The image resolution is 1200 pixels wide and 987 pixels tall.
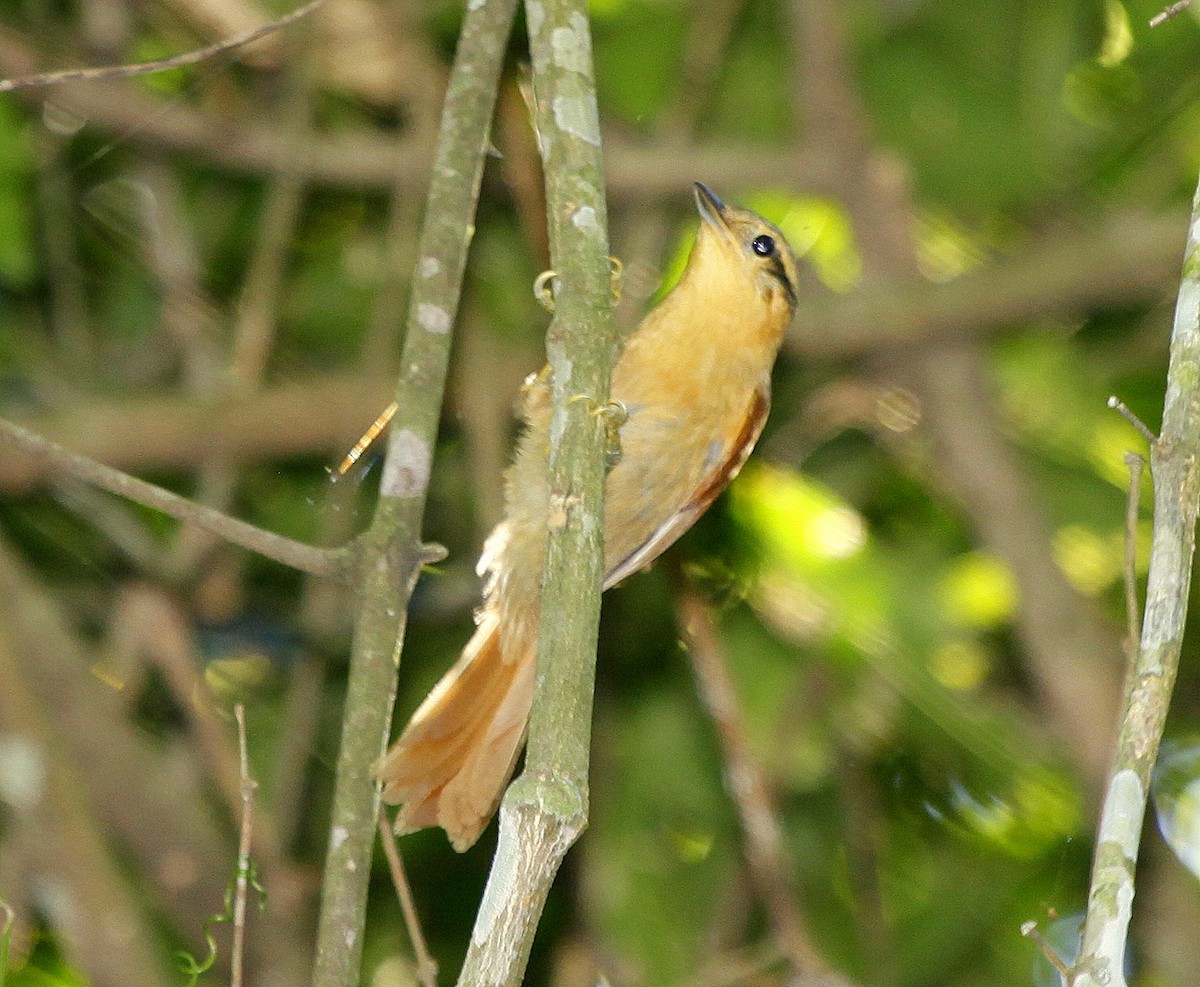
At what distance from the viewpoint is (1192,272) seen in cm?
215

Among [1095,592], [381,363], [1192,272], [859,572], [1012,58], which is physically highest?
[1192,272]

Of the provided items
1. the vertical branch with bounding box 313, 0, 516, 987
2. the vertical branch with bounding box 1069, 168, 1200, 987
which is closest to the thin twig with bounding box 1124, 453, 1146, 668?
the vertical branch with bounding box 1069, 168, 1200, 987

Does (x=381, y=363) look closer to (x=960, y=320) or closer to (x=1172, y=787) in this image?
(x=960, y=320)

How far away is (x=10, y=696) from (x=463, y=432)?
143 centimetres

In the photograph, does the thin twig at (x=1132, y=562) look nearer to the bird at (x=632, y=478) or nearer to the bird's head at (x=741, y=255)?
the bird at (x=632, y=478)

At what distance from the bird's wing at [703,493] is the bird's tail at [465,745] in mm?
306

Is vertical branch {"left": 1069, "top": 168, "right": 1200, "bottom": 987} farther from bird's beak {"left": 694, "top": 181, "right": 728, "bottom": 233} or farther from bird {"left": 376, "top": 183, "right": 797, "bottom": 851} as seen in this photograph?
bird's beak {"left": 694, "top": 181, "right": 728, "bottom": 233}

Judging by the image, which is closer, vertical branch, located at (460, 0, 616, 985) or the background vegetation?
vertical branch, located at (460, 0, 616, 985)

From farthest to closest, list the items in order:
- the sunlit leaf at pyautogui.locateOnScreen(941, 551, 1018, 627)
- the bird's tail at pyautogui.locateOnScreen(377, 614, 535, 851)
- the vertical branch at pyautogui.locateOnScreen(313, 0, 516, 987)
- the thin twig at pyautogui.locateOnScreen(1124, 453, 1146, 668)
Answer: the sunlit leaf at pyautogui.locateOnScreen(941, 551, 1018, 627)
the bird's tail at pyautogui.locateOnScreen(377, 614, 535, 851)
the vertical branch at pyautogui.locateOnScreen(313, 0, 516, 987)
the thin twig at pyautogui.locateOnScreen(1124, 453, 1146, 668)

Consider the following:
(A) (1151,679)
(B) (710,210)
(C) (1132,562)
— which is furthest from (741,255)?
(A) (1151,679)

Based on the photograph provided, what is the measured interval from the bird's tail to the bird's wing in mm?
306

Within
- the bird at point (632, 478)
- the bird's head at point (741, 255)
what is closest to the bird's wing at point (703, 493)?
the bird at point (632, 478)

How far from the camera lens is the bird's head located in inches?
136

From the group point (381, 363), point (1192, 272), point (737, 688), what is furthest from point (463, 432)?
point (1192, 272)
